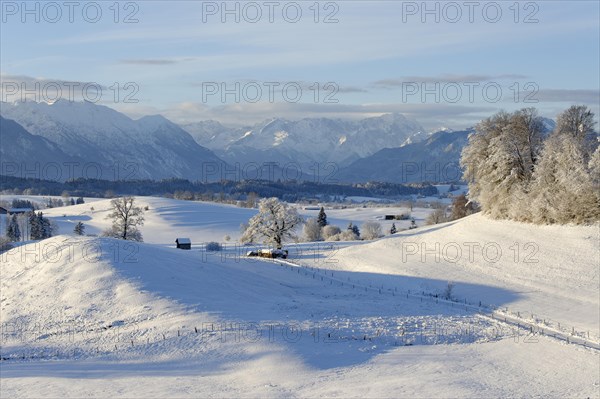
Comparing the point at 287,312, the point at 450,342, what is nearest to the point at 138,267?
the point at 287,312

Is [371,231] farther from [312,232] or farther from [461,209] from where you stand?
[461,209]

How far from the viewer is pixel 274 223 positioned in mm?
84125

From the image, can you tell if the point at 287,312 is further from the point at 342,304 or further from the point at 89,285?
the point at 89,285

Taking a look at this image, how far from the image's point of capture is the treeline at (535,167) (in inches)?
2375

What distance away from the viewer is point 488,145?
72.1 m

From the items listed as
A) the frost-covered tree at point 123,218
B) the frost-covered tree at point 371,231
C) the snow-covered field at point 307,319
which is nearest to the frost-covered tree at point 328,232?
the frost-covered tree at point 371,231

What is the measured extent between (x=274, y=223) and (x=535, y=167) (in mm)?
32201

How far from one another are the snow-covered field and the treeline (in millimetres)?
1987

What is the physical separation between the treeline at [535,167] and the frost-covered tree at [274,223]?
21.9 metres

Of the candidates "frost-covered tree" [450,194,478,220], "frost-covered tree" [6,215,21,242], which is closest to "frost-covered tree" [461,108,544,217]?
"frost-covered tree" [450,194,478,220]

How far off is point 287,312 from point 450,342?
10805mm

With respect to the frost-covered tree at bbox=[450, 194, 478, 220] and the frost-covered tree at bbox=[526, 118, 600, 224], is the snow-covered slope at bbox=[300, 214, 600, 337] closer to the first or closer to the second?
the frost-covered tree at bbox=[526, 118, 600, 224]

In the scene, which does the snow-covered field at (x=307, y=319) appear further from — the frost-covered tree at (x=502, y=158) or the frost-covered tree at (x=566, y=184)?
the frost-covered tree at (x=502, y=158)

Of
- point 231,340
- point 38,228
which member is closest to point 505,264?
point 231,340
